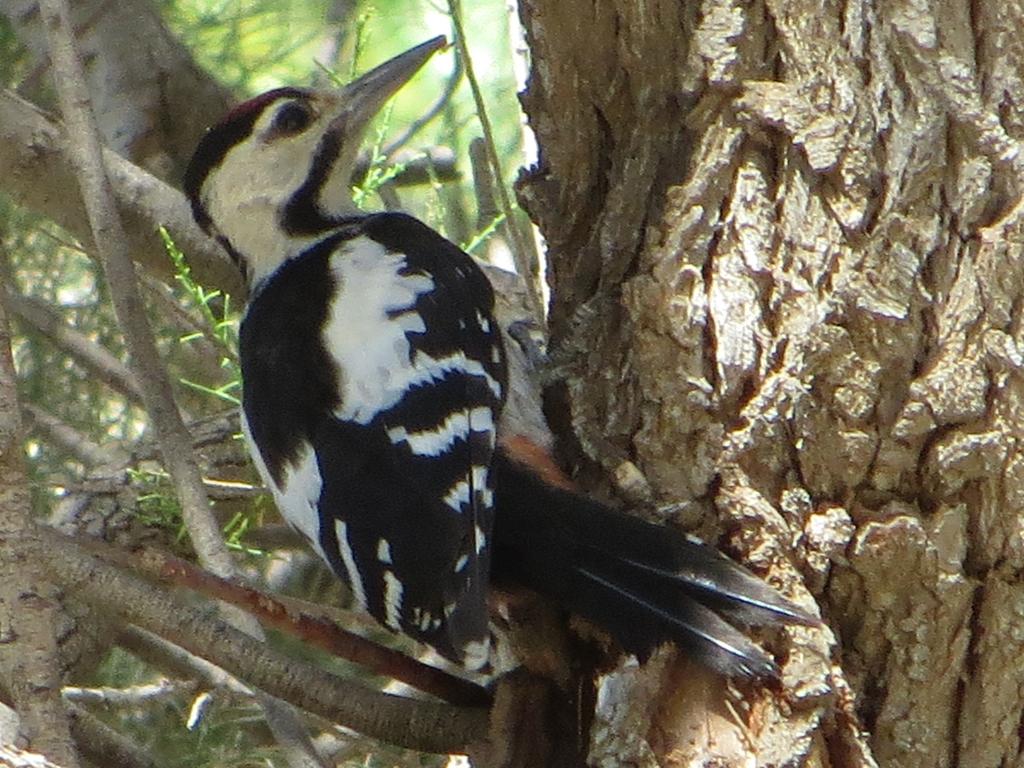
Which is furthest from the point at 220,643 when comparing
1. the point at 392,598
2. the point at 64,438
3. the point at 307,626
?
the point at 64,438

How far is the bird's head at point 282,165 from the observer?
3008mm

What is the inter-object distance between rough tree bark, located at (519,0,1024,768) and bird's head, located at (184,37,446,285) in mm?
878

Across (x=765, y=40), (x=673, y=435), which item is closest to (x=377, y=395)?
(x=673, y=435)

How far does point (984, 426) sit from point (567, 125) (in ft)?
2.94

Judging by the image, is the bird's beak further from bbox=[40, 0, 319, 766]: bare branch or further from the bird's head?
bbox=[40, 0, 319, 766]: bare branch

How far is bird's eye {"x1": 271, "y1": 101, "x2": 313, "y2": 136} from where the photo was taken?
303 centimetres

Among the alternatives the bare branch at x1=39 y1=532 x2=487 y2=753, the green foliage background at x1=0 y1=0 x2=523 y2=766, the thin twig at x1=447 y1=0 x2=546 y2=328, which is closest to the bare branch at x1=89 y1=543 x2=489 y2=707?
the bare branch at x1=39 y1=532 x2=487 y2=753

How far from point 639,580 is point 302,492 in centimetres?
58

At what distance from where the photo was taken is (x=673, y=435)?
7.32 feet

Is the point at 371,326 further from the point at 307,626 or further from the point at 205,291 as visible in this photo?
the point at 205,291

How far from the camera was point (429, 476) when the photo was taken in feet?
7.34

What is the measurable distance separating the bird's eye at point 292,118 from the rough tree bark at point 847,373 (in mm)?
947

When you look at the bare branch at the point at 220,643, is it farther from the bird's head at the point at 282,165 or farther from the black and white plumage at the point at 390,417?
the bird's head at the point at 282,165

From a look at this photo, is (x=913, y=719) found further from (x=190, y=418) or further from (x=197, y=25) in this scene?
(x=197, y=25)
